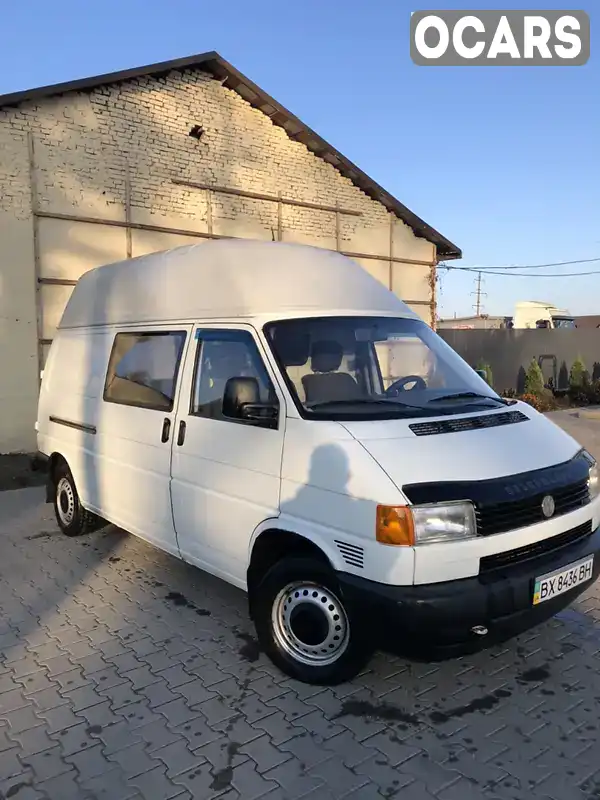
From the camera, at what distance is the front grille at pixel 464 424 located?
3.28 meters

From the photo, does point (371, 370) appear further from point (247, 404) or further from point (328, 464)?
point (328, 464)

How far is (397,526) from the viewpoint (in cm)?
289

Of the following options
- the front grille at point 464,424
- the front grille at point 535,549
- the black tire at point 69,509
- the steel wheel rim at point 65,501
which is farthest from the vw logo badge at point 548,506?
the steel wheel rim at point 65,501

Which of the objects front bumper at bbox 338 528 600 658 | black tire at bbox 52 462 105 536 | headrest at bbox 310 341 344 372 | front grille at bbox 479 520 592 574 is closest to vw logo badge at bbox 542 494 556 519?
front grille at bbox 479 520 592 574

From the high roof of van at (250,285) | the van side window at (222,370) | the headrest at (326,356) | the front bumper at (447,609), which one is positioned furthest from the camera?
the high roof of van at (250,285)

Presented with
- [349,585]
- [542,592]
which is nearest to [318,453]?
[349,585]

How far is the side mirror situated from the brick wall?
719 cm

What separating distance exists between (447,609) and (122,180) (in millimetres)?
9795

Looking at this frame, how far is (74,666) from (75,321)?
11.1 ft

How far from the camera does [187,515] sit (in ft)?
13.6

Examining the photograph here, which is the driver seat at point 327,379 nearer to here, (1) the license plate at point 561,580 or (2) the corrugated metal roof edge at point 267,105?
(1) the license plate at point 561,580

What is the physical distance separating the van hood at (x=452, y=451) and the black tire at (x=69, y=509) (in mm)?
3799

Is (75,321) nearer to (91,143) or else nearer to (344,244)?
(91,143)

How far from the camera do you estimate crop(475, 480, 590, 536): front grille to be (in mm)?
2980
